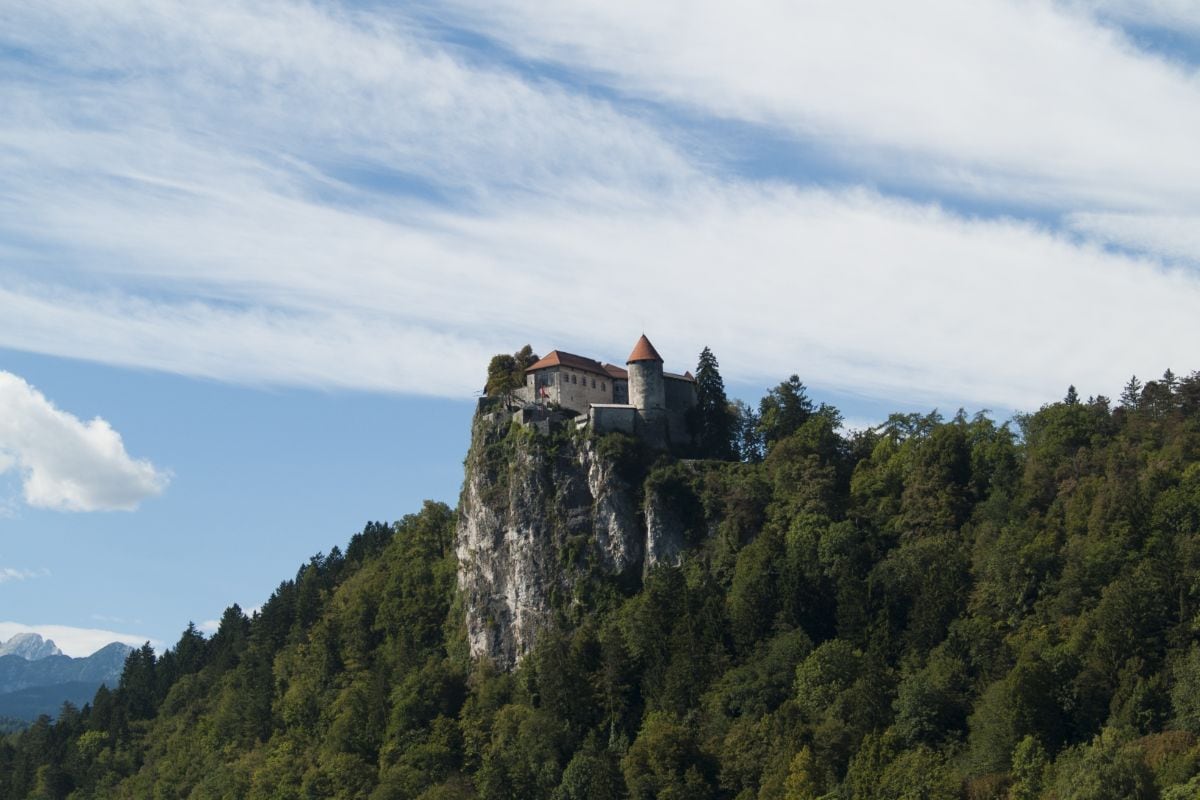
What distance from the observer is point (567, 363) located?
110 meters

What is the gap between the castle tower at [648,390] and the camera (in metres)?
108

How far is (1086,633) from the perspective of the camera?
82750 millimetres

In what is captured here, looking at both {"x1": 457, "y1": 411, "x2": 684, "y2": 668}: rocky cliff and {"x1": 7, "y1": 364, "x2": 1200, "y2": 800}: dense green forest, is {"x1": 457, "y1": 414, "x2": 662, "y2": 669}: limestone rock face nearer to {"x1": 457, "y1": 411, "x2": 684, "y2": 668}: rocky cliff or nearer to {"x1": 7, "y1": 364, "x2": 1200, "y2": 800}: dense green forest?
{"x1": 457, "y1": 411, "x2": 684, "y2": 668}: rocky cliff

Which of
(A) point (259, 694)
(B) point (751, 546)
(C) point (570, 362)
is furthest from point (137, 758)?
(B) point (751, 546)

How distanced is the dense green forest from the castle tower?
2.56 metres

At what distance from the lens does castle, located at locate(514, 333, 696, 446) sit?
108m

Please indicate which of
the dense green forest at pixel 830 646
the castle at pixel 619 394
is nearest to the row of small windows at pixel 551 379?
the castle at pixel 619 394

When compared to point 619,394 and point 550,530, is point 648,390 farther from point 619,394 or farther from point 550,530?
point 550,530

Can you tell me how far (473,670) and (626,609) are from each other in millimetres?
12304

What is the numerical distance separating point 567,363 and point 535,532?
11.5m

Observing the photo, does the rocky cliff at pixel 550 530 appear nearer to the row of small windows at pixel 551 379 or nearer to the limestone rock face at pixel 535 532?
Answer: the limestone rock face at pixel 535 532

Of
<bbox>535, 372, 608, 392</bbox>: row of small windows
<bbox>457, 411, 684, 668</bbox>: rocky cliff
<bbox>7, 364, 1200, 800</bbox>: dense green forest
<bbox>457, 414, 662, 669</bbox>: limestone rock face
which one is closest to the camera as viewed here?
<bbox>7, 364, 1200, 800</bbox>: dense green forest

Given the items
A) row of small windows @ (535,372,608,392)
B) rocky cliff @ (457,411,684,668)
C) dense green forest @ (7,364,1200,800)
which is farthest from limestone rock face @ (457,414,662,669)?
row of small windows @ (535,372,608,392)

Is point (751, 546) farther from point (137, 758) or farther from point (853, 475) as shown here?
point (137, 758)
